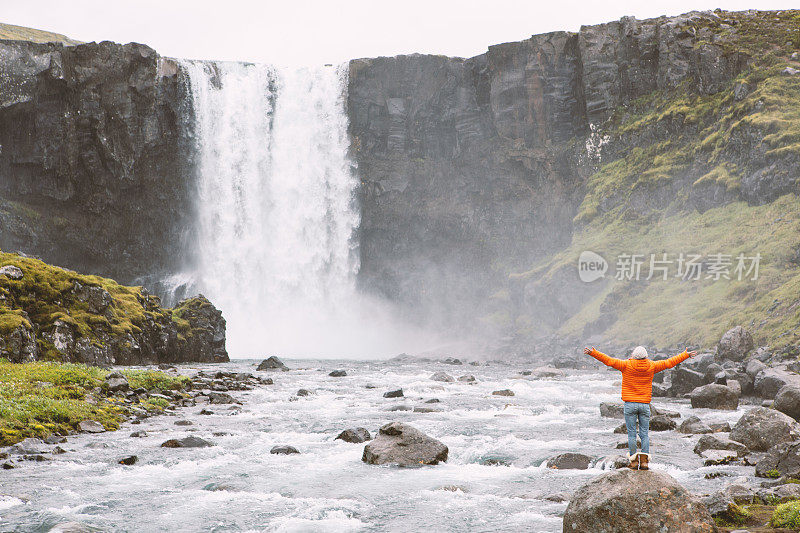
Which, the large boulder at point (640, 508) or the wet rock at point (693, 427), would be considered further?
the wet rock at point (693, 427)

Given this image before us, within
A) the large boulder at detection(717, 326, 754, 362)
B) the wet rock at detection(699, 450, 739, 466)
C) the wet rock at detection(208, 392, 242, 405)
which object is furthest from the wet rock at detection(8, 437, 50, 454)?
the large boulder at detection(717, 326, 754, 362)

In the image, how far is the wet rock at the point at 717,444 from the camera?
15509 mm

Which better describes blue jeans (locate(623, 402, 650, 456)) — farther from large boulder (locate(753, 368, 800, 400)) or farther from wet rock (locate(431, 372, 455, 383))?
wet rock (locate(431, 372, 455, 383))

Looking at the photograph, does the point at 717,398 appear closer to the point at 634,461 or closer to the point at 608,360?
the point at 634,461

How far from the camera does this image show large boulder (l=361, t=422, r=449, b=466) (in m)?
15.5

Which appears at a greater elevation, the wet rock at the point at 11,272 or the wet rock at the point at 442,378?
the wet rock at the point at 11,272

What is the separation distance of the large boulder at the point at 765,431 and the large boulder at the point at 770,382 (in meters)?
9.25

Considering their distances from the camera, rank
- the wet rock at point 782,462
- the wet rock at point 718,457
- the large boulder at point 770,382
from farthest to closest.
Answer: the large boulder at point 770,382 < the wet rock at point 718,457 < the wet rock at point 782,462

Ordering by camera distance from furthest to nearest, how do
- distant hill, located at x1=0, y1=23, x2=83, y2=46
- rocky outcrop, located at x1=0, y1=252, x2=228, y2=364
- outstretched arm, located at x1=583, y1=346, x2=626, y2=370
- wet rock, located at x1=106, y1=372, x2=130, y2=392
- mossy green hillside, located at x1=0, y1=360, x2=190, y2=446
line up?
distant hill, located at x1=0, y1=23, x2=83, y2=46, rocky outcrop, located at x1=0, y1=252, x2=228, y2=364, wet rock, located at x1=106, y1=372, x2=130, y2=392, mossy green hillside, located at x1=0, y1=360, x2=190, y2=446, outstretched arm, located at x1=583, y1=346, x2=626, y2=370

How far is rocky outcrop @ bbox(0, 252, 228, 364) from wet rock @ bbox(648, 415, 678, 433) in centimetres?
1917

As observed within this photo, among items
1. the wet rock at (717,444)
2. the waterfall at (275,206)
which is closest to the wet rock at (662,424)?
the wet rock at (717,444)

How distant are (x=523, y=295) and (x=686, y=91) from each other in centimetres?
3107

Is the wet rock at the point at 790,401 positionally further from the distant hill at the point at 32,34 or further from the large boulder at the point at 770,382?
the distant hill at the point at 32,34

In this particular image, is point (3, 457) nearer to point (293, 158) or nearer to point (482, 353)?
point (482, 353)
